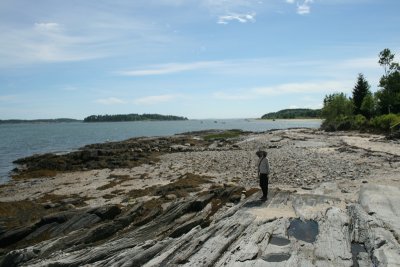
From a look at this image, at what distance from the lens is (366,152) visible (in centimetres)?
3612

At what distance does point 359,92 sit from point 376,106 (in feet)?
34.7

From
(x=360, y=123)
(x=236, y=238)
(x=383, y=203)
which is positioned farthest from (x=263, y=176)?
(x=360, y=123)

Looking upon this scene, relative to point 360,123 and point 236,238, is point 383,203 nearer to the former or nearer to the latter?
point 236,238

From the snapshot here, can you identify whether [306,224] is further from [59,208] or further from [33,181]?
[33,181]

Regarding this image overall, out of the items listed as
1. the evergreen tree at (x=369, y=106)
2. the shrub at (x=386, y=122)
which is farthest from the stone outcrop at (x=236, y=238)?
the evergreen tree at (x=369, y=106)

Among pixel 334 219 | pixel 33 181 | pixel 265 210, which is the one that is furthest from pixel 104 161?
pixel 334 219

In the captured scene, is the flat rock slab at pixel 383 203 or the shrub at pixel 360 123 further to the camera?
the shrub at pixel 360 123

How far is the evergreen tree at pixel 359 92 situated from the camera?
316 ft

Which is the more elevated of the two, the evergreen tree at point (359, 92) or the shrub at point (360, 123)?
the evergreen tree at point (359, 92)

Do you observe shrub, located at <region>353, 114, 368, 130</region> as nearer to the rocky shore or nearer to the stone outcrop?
the rocky shore

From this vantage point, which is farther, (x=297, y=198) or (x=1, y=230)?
(x=297, y=198)

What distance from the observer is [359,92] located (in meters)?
97.5

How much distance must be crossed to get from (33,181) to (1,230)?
65.1 ft

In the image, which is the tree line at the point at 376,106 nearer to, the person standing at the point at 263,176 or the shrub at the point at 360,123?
the shrub at the point at 360,123
